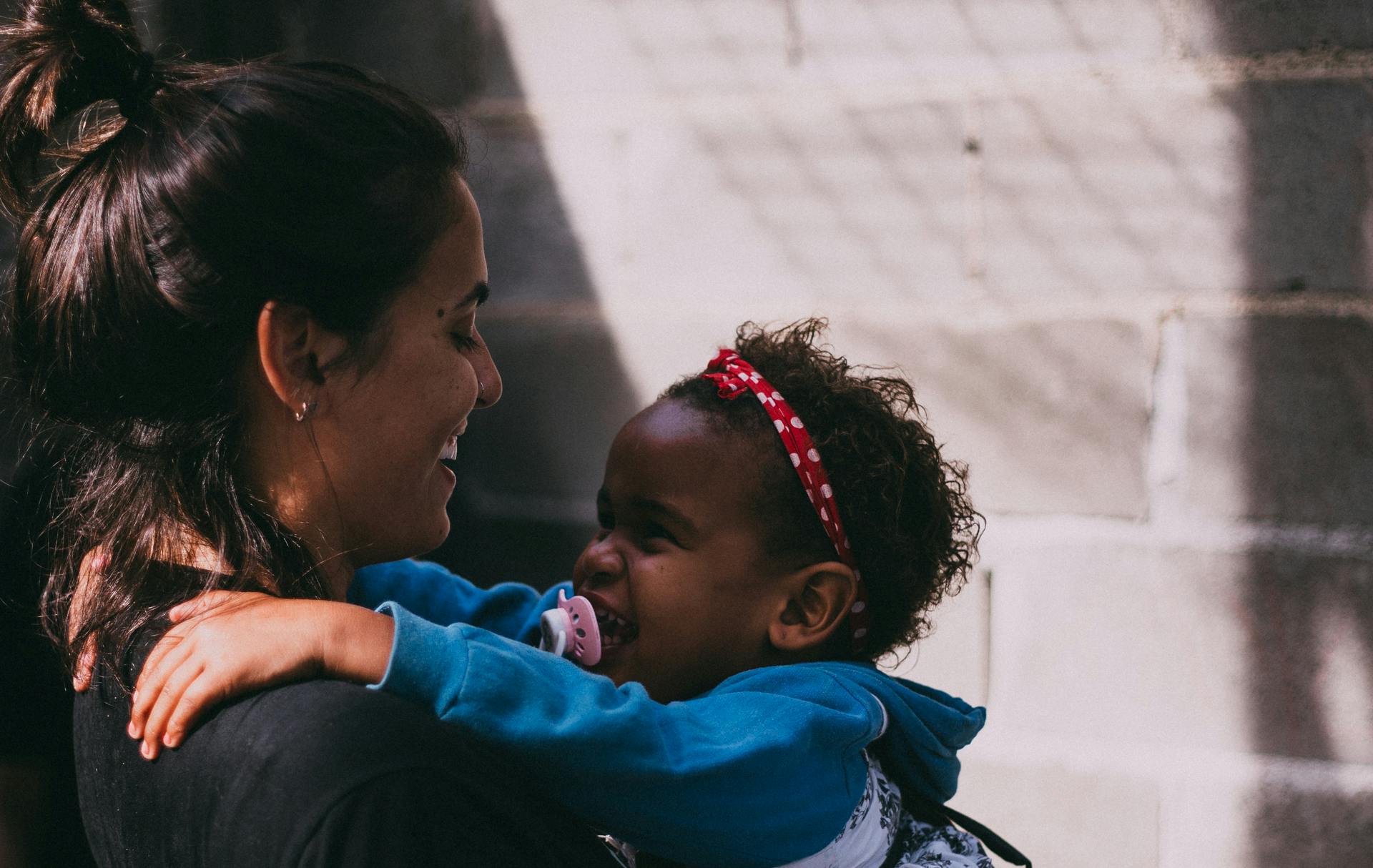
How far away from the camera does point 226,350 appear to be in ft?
3.32

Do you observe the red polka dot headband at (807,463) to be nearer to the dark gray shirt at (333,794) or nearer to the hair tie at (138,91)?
the dark gray shirt at (333,794)

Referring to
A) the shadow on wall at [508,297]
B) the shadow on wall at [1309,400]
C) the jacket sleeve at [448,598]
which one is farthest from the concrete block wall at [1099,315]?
the jacket sleeve at [448,598]

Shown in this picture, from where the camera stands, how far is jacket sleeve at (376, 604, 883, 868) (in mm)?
943

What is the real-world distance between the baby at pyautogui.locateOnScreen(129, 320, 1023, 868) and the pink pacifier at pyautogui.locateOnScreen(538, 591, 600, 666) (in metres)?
0.04

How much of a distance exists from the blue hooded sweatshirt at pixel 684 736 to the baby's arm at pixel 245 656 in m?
0.03

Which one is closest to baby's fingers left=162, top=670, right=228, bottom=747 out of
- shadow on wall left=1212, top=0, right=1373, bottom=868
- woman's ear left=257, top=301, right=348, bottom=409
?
woman's ear left=257, top=301, right=348, bottom=409

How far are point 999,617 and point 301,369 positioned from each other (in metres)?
1.26

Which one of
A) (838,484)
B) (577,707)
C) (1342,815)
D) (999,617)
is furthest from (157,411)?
(1342,815)

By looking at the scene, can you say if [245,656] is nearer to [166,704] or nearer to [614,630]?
[166,704]

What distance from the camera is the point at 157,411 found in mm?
1031

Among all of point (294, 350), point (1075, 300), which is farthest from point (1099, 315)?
point (294, 350)

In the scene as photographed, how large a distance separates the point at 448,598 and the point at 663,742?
0.62 meters

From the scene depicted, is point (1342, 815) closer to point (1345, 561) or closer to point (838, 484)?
point (1345, 561)

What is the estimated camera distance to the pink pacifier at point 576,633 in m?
1.31
